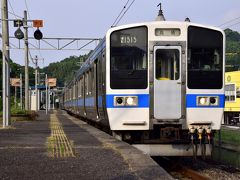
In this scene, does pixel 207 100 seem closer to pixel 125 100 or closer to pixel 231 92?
pixel 125 100

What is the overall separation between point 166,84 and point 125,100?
3.10ft

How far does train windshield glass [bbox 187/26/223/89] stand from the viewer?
Result: 11.0m

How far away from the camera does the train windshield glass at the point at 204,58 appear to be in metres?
11.0

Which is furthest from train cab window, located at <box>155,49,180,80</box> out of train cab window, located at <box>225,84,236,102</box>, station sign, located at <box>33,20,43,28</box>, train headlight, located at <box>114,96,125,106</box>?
train cab window, located at <box>225,84,236,102</box>

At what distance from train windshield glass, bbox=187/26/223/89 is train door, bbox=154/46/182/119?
0.99ft

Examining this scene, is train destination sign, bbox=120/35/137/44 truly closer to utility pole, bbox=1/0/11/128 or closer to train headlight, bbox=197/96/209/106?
train headlight, bbox=197/96/209/106

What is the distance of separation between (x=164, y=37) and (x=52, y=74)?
107 meters

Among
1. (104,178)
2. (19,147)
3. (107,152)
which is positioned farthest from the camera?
(19,147)

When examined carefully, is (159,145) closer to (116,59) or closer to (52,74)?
(116,59)

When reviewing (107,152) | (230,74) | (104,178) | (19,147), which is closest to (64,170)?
(104,178)

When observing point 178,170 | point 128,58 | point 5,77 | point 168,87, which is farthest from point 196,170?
point 5,77

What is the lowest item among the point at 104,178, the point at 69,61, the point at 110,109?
the point at 104,178

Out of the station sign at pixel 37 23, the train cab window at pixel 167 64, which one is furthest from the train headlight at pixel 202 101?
the station sign at pixel 37 23

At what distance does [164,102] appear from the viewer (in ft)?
35.6
